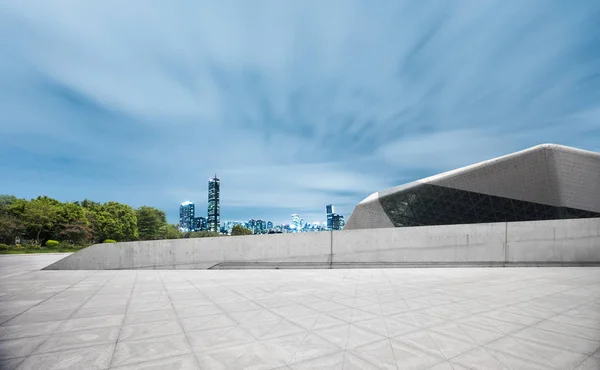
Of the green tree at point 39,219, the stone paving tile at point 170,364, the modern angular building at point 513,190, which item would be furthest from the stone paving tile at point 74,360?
the green tree at point 39,219

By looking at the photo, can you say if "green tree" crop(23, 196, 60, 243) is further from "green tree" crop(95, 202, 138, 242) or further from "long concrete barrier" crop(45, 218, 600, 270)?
"long concrete barrier" crop(45, 218, 600, 270)

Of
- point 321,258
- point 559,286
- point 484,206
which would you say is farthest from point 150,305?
point 484,206

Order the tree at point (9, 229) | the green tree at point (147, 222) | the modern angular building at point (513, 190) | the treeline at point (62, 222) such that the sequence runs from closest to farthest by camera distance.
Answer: the modern angular building at point (513, 190)
the tree at point (9, 229)
the treeline at point (62, 222)
the green tree at point (147, 222)

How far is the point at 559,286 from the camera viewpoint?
340 inches

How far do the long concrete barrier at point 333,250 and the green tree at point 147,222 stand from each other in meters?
70.1

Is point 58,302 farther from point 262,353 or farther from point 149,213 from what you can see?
point 149,213

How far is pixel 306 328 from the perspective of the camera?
491 cm

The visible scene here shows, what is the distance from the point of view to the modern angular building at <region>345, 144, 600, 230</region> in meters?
24.2

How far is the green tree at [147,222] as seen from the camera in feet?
258

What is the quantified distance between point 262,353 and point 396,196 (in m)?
34.2

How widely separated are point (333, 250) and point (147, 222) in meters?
76.8

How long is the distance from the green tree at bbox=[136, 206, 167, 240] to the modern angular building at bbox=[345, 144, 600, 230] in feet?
222

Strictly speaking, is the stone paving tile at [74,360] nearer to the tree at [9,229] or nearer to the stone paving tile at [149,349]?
the stone paving tile at [149,349]

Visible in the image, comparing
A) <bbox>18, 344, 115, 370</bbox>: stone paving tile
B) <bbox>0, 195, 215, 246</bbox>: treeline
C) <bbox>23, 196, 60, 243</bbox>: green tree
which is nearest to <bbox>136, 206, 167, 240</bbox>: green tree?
<bbox>0, 195, 215, 246</bbox>: treeline
